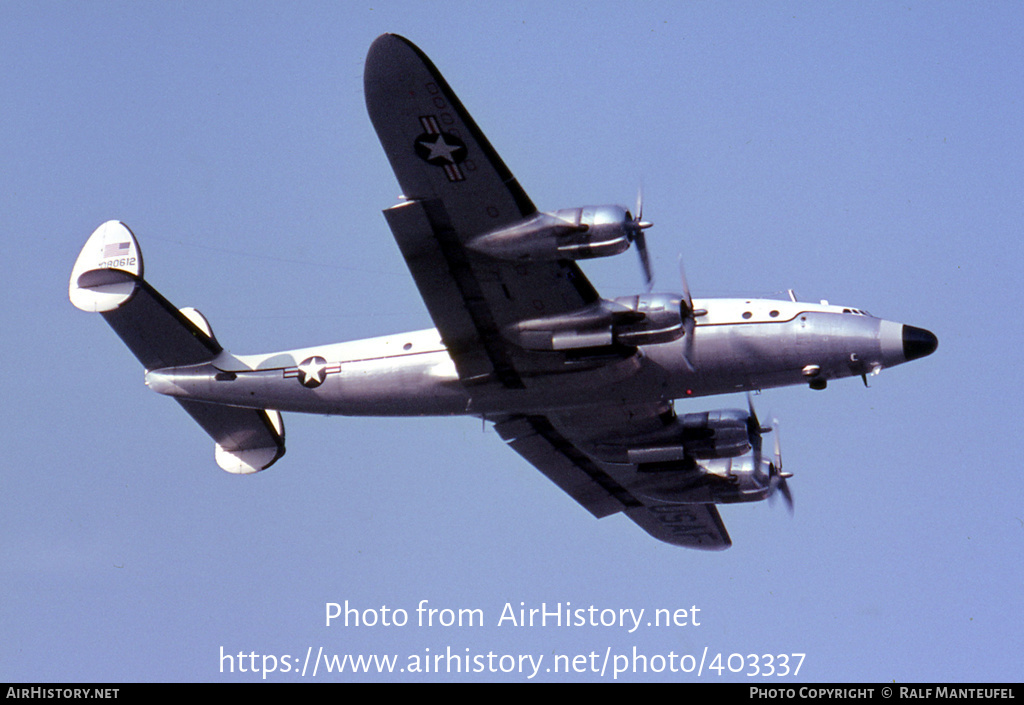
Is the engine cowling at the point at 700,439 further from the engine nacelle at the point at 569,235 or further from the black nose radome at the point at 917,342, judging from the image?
the engine nacelle at the point at 569,235

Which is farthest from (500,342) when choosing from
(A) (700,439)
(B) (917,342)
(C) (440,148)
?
(B) (917,342)

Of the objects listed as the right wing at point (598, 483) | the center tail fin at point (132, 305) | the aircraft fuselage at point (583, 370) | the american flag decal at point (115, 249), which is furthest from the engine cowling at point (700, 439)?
the american flag decal at point (115, 249)

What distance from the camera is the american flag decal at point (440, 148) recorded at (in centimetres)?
2153

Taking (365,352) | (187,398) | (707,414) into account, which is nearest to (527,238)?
(365,352)

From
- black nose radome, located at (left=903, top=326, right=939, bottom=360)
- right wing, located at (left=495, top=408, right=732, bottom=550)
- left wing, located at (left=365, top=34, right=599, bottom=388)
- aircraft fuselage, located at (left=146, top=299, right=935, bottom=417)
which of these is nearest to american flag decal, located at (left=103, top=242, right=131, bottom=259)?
aircraft fuselage, located at (left=146, top=299, right=935, bottom=417)

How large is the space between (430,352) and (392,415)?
1697mm

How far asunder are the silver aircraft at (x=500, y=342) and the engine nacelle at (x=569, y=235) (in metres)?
0.03

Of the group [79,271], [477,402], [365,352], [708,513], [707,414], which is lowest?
[708,513]

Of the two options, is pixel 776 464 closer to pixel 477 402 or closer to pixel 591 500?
pixel 591 500

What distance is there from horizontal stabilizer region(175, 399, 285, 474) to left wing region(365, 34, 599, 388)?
6.25 m

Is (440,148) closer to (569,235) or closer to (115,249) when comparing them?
(569,235)

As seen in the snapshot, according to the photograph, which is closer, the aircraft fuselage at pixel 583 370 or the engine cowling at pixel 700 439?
the aircraft fuselage at pixel 583 370

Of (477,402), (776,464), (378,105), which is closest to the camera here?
Result: (378,105)

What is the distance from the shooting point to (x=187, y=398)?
26.6 meters
